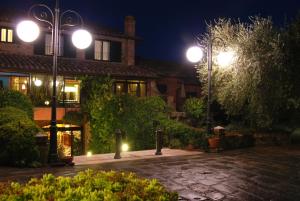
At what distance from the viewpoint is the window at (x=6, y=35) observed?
23469 millimetres

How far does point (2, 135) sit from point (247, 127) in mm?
14285

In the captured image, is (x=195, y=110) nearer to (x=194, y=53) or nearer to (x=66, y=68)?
(x=194, y=53)

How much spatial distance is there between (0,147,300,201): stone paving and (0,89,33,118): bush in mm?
4951

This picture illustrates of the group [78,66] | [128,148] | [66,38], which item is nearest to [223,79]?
[128,148]

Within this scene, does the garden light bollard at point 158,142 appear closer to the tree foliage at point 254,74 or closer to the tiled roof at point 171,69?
the tree foliage at point 254,74

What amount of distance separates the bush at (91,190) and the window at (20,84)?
1917 centimetres

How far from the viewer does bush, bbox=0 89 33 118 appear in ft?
47.2

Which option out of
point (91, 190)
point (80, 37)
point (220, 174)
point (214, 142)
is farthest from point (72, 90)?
point (91, 190)

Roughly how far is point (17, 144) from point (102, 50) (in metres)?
17.9

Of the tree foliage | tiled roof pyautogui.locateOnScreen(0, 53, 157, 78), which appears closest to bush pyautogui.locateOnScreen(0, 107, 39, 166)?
the tree foliage

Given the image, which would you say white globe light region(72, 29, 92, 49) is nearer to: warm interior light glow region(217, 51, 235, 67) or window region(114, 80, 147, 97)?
warm interior light glow region(217, 51, 235, 67)

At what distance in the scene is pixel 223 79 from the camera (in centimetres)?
2005

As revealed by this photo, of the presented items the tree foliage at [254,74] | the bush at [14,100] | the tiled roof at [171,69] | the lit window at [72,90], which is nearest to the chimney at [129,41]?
the tiled roof at [171,69]

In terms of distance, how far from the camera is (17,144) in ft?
34.1
